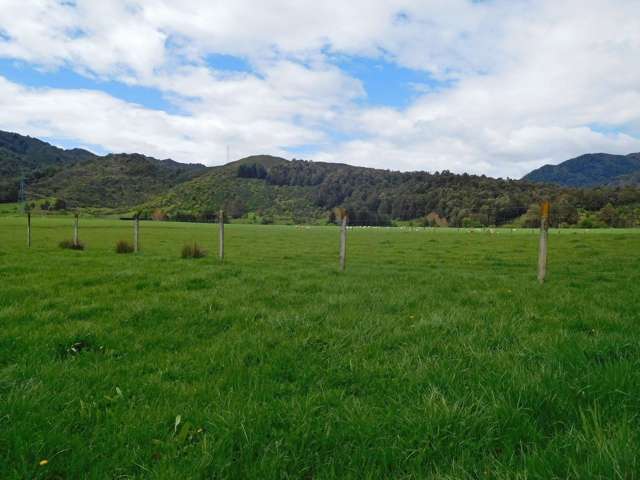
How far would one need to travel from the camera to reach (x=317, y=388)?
172 inches

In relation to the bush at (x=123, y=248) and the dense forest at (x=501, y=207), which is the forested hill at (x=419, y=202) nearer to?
the dense forest at (x=501, y=207)

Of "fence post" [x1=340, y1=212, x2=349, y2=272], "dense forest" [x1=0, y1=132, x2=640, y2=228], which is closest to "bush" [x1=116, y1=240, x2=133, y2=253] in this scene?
"fence post" [x1=340, y1=212, x2=349, y2=272]

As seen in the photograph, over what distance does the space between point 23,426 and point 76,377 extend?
1193 millimetres

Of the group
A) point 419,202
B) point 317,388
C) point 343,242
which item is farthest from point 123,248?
point 419,202

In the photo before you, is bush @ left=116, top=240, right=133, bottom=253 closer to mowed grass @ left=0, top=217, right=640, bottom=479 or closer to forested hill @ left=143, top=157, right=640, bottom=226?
mowed grass @ left=0, top=217, right=640, bottom=479

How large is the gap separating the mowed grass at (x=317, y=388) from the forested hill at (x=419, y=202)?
979 inches

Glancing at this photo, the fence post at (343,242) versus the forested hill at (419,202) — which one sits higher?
the forested hill at (419,202)

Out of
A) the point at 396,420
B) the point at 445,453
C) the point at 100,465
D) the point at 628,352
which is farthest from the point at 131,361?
the point at 628,352

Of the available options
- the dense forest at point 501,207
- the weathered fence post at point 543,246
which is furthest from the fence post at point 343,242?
the dense forest at point 501,207

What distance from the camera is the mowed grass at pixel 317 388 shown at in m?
3.04

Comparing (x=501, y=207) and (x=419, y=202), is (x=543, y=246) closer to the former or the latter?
(x=501, y=207)

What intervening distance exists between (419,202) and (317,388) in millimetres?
62287

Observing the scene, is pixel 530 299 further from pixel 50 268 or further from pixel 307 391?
pixel 50 268

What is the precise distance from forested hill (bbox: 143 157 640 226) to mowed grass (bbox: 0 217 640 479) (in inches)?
979
